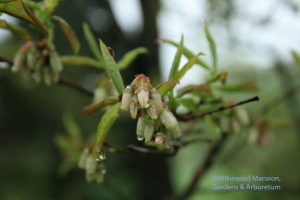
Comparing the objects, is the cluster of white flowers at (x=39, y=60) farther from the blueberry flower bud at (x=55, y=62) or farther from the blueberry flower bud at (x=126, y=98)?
the blueberry flower bud at (x=126, y=98)

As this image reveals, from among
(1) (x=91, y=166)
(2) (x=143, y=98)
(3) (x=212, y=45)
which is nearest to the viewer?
(2) (x=143, y=98)

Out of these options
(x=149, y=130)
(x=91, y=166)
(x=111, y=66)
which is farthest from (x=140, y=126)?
(x=91, y=166)

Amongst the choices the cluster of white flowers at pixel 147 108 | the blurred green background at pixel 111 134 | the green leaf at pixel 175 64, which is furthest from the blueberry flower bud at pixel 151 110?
the blurred green background at pixel 111 134

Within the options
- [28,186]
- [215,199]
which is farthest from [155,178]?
[215,199]

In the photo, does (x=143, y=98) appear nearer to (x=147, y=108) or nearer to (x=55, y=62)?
(x=147, y=108)

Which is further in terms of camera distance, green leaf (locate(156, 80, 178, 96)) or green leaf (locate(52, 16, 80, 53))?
green leaf (locate(52, 16, 80, 53))

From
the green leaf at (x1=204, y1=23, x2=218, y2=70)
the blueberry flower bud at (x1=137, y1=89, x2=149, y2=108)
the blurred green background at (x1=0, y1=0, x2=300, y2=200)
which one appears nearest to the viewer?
the blueberry flower bud at (x1=137, y1=89, x2=149, y2=108)

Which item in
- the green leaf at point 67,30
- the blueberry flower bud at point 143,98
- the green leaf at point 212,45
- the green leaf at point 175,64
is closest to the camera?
the blueberry flower bud at point 143,98

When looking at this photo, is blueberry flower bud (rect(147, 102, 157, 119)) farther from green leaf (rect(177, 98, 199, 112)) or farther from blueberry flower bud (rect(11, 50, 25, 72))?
blueberry flower bud (rect(11, 50, 25, 72))

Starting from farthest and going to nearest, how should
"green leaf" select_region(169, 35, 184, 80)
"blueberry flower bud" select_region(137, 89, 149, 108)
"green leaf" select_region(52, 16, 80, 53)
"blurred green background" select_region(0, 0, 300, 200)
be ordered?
1. "blurred green background" select_region(0, 0, 300, 200)
2. "green leaf" select_region(52, 16, 80, 53)
3. "green leaf" select_region(169, 35, 184, 80)
4. "blueberry flower bud" select_region(137, 89, 149, 108)

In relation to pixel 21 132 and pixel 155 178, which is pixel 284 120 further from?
pixel 21 132

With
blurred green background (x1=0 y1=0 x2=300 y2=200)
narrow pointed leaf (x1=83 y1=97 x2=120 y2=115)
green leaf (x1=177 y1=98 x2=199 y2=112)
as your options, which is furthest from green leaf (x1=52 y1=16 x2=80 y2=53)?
blurred green background (x1=0 y1=0 x2=300 y2=200)
